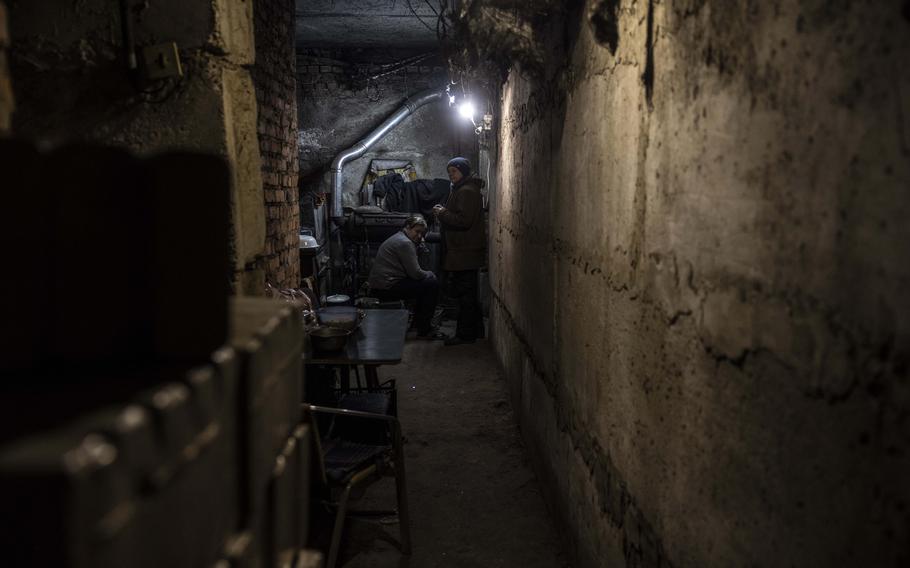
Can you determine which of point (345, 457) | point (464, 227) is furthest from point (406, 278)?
point (345, 457)

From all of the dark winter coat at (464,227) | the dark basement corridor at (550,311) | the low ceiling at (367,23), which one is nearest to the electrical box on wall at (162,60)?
the dark basement corridor at (550,311)

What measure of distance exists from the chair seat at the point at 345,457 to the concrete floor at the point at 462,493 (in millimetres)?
548

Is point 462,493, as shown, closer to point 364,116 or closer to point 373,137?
point 373,137

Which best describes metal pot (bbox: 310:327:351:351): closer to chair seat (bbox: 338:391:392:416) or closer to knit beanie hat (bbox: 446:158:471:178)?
chair seat (bbox: 338:391:392:416)

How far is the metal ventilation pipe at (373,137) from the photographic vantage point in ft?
34.2

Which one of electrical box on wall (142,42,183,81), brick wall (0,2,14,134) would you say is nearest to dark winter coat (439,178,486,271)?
electrical box on wall (142,42,183,81)

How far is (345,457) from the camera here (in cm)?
311

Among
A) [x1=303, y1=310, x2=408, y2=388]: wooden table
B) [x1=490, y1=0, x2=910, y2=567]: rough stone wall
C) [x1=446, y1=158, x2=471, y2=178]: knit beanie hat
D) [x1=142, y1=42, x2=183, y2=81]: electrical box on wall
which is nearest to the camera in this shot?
[x1=490, y1=0, x2=910, y2=567]: rough stone wall

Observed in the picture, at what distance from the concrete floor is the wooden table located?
0.74 metres

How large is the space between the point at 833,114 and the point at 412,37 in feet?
30.7

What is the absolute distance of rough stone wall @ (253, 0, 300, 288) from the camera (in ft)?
13.8

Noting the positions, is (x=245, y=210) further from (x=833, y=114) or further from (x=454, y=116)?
(x=454, y=116)

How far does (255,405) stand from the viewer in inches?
33.6

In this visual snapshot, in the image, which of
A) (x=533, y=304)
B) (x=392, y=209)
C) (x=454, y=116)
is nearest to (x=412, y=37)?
(x=454, y=116)
